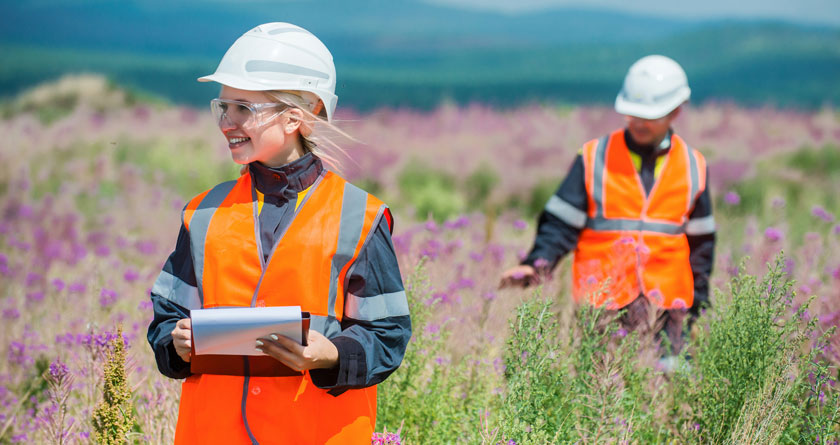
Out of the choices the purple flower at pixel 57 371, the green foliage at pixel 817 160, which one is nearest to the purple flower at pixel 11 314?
the purple flower at pixel 57 371

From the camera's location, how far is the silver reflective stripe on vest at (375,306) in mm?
2439

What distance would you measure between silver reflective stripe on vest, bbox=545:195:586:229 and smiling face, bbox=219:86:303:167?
2.25 metres

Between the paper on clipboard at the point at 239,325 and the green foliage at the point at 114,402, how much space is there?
1.24ft

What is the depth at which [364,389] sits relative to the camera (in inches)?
101

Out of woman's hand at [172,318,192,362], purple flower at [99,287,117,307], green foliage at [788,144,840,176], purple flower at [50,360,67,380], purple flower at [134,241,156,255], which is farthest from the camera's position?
green foliage at [788,144,840,176]

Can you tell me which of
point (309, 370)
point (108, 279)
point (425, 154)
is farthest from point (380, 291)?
point (425, 154)

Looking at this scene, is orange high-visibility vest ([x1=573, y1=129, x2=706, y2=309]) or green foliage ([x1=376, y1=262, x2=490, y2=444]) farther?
orange high-visibility vest ([x1=573, y1=129, x2=706, y2=309])

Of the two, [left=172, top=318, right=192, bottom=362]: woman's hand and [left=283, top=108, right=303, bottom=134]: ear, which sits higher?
[left=283, top=108, right=303, bottom=134]: ear

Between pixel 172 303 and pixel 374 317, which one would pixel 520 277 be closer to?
pixel 374 317

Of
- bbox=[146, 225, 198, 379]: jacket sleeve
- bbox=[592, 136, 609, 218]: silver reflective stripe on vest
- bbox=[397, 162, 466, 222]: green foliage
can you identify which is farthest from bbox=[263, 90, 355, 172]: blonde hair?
bbox=[397, 162, 466, 222]: green foliage

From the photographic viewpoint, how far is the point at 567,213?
4543mm

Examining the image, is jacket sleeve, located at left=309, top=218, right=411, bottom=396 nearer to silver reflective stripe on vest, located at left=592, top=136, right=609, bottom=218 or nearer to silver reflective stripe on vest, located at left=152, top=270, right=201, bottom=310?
silver reflective stripe on vest, located at left=152, top=270, right=201, bottom=310

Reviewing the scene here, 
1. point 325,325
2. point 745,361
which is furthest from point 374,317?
point 745,361

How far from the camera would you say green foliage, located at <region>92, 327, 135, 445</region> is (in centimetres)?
244
